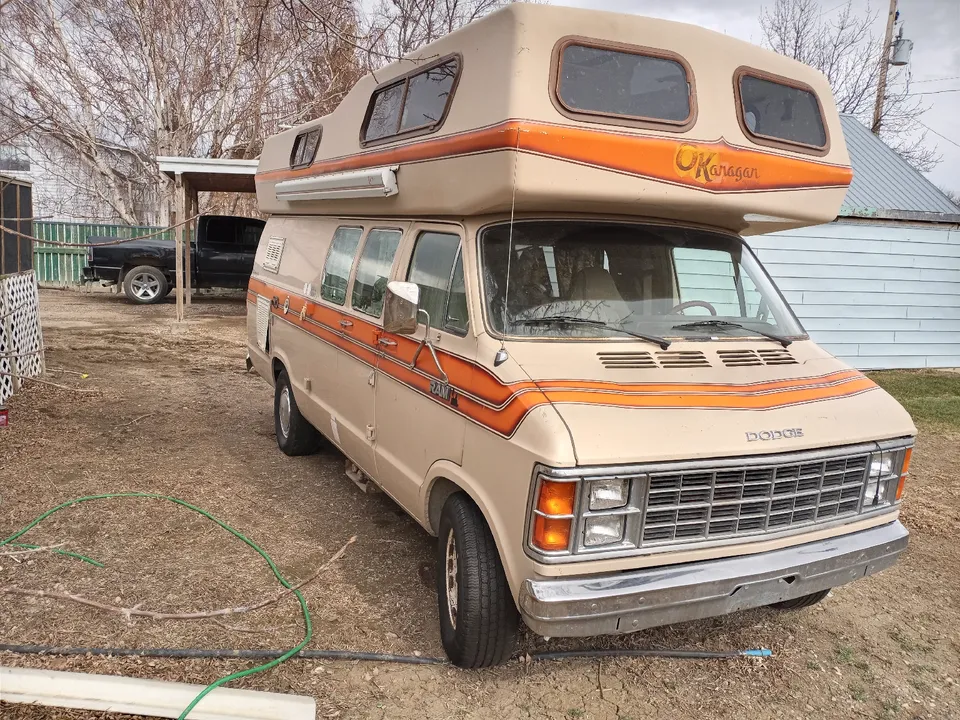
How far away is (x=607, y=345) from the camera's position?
3469 mm

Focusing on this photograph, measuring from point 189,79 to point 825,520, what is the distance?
832 inches

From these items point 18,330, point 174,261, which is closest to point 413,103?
point 18,330

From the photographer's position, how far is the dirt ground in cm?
329

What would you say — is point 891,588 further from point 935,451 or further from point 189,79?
point 189,79

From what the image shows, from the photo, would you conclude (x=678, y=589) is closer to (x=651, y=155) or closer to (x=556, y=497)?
(x=556, y=497)

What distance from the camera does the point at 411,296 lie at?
3.53 m

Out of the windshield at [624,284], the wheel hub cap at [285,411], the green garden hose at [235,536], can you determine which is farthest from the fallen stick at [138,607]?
the wheel hub cap at [285,411]

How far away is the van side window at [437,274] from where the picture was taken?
3729mm

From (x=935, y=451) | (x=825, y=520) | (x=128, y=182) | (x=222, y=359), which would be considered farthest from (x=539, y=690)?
(x=128, y=182)

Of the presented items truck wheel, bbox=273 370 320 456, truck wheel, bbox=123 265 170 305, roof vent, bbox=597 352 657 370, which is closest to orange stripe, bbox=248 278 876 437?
roof vent, bbox=597 352 657 370

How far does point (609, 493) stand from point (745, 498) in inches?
24.6

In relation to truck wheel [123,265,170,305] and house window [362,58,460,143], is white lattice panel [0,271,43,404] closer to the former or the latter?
house window [362,58,460,143]

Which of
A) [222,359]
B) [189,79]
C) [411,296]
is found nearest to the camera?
[411,296]

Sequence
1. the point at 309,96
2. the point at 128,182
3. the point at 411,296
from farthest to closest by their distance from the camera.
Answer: the point at 128,182
the point at 309,96
the point at 411,296
